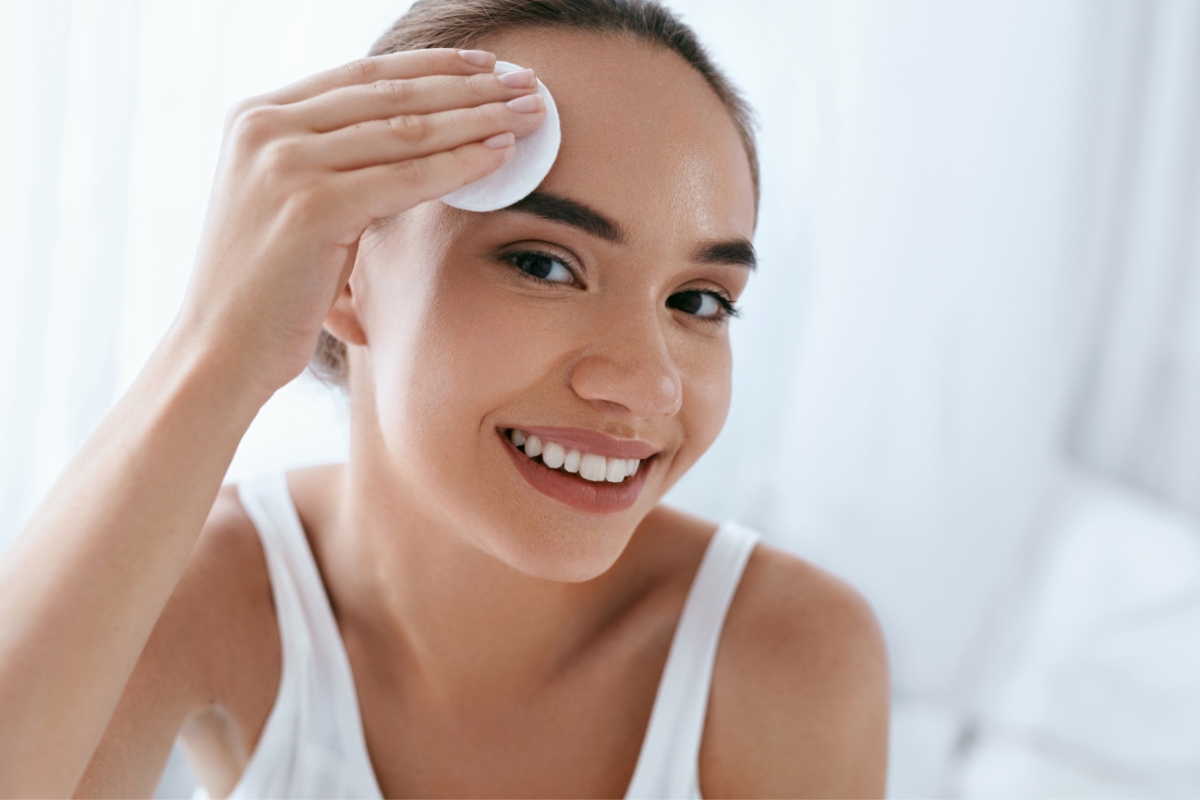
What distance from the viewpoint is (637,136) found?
1.00 meters

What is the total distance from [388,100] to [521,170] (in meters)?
0.13

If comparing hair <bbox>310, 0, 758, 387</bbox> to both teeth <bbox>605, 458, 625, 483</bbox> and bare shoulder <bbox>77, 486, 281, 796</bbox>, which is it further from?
bare shoulder <bbox>77, 486, 281, 796</bbox>

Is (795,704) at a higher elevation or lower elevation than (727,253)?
lower

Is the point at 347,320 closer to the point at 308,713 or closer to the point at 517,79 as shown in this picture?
the point at 517,79

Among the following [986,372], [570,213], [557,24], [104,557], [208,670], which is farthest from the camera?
[986,372]

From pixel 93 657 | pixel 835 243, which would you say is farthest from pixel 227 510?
pixel 835 243

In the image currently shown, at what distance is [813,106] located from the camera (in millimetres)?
2160

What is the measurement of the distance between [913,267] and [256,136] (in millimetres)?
1719

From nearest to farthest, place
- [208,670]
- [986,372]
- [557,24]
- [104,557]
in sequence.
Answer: [104,557]
[557,24]
[208,670]
[986,372]

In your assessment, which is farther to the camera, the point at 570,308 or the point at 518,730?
the point at 518,730

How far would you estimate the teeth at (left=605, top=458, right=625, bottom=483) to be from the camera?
107cm

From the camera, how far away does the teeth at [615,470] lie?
107 centimetres

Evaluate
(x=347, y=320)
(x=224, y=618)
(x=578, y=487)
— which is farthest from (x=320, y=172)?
(x=224, y=618)

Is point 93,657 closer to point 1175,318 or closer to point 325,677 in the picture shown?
point 325,677
